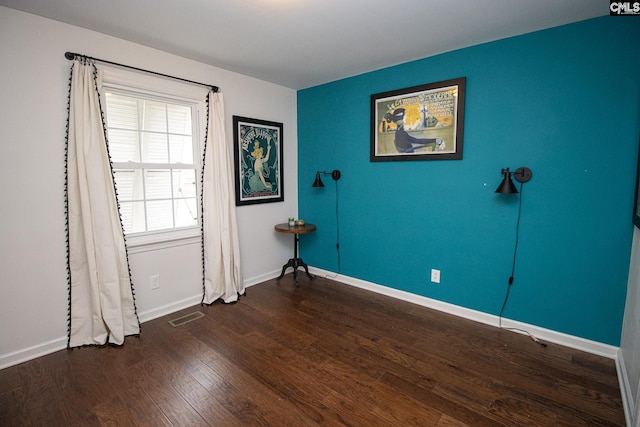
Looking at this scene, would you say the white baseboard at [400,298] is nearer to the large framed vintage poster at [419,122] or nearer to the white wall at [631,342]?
the white wall at [631,342]

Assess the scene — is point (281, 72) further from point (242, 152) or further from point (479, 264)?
point (479, 264)

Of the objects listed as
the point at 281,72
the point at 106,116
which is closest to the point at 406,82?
the point at 281,72

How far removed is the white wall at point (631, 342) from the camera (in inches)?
65.4

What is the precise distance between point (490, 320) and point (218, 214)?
9.03 feet


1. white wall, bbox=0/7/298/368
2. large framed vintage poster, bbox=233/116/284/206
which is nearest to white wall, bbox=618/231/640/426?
large framed vintage poster, bbox=233/116/284/206

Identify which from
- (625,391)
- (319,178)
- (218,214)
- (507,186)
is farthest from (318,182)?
(625,391)

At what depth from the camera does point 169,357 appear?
7.37 feet

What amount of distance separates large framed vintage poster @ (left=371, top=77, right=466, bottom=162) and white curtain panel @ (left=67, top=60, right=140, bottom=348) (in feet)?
8.13

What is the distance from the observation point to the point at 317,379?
2.01 metres

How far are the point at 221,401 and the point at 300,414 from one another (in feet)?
1.58

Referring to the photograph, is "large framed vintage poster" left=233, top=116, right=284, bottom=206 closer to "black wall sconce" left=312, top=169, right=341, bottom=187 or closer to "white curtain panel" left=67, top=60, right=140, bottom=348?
"black wall sconce" left=312, top=169, right=341, bottom=187

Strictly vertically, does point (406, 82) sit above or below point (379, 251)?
above

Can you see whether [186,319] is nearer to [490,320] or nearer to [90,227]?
[90,227]

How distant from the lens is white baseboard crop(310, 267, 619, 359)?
228 centimetres
